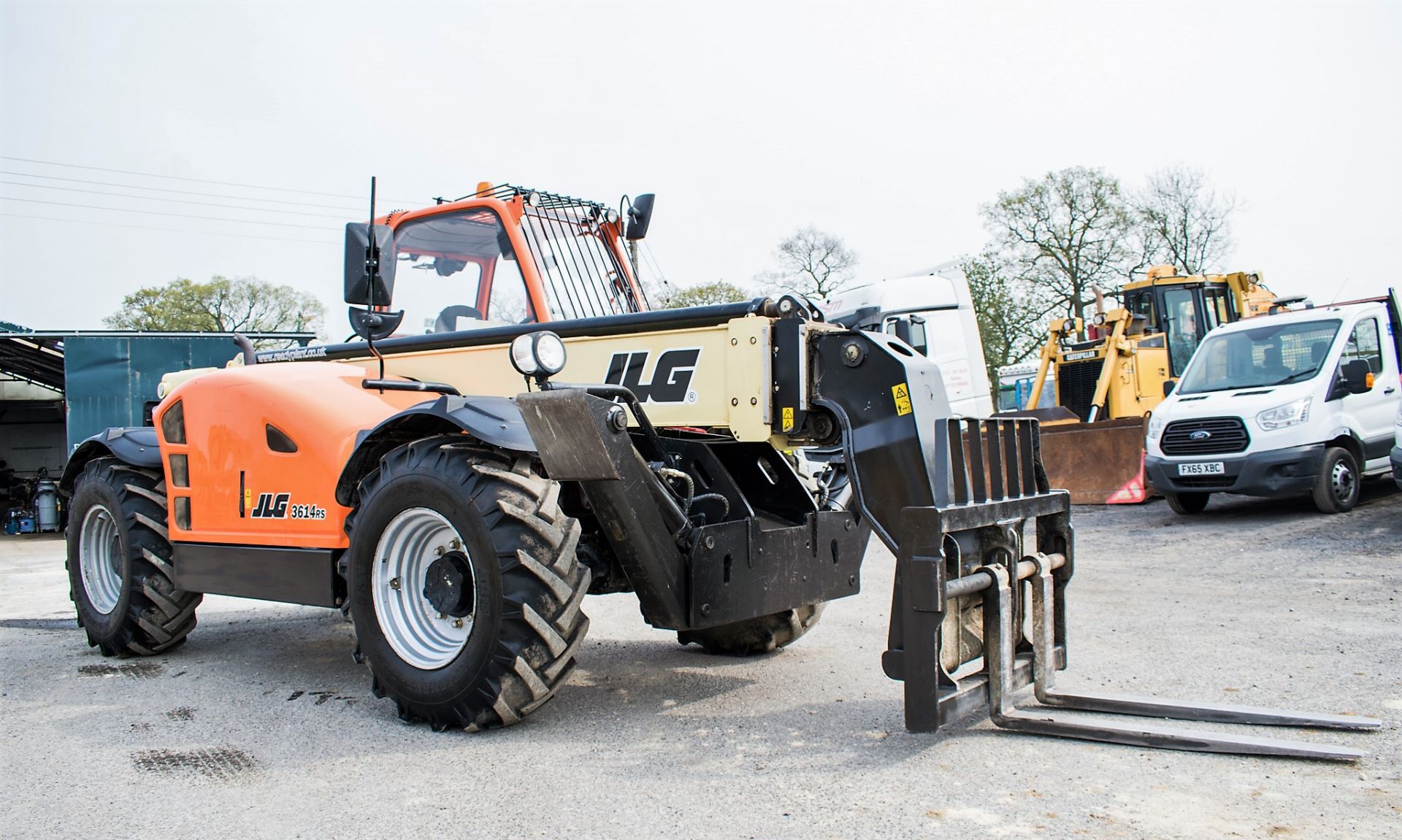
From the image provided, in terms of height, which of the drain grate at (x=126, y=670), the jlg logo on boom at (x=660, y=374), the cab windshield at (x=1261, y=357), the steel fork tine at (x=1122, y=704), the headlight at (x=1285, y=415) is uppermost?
the cab windshield at (x=1261, y=357)

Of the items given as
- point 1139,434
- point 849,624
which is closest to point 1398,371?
point 1139,434

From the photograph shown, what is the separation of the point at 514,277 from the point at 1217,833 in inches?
162

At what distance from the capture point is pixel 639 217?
631 cm

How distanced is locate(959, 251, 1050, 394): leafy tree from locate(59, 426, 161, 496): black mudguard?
99.6 ft

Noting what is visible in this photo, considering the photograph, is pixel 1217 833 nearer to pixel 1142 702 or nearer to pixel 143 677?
pixel 1142 702

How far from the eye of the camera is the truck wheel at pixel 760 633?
588 centimetres

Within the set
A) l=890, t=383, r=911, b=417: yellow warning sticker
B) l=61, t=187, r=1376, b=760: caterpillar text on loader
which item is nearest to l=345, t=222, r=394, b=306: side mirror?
l=61, t=187, r=1376, b=760: caterpillar text on loader

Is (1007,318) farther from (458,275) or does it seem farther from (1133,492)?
(458,275)

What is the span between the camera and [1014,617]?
14.5ft

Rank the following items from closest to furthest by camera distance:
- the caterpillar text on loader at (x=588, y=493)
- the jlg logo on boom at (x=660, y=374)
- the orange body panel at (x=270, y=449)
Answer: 1. the caterpillar text on loader at (x=588, y=493)
2. the jlg logo on boom at (x=660, y=374)
3. the orange body panel at (x=270, y=449)

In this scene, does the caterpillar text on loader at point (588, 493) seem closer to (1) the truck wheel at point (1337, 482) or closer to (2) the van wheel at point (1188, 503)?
(1) the truck wheel at point (1337, 482)

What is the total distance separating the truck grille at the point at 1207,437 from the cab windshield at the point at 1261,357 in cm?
77

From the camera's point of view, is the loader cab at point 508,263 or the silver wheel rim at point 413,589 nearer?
the silver wheel rim at point 413,589

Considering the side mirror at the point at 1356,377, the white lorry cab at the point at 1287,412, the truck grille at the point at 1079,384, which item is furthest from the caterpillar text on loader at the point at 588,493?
the truck grille at the point at 1079,384
